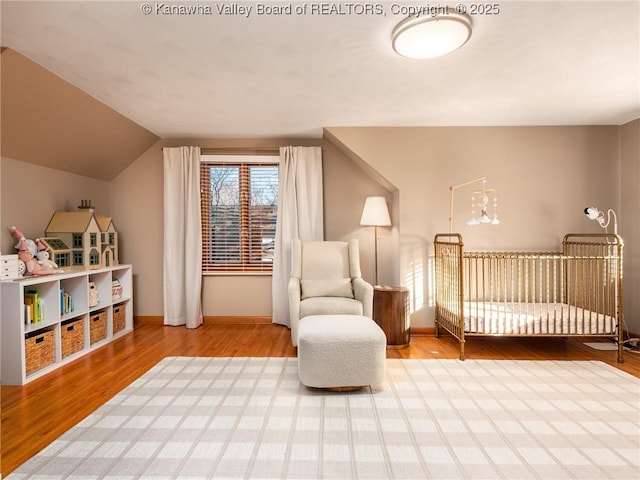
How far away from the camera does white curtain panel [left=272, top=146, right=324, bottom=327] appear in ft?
14.2

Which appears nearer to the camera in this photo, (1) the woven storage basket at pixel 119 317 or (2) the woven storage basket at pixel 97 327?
(2) the woven storage basket at pixel 97 327

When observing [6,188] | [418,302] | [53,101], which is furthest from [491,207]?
[6,188]

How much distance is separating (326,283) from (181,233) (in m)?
1.98

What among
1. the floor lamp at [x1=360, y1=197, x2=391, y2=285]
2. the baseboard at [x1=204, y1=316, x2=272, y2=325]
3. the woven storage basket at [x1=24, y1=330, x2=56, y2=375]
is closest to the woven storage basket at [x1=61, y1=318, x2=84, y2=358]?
the woven storage basket at [x1=24, y1=330, x2=56, y2=375]

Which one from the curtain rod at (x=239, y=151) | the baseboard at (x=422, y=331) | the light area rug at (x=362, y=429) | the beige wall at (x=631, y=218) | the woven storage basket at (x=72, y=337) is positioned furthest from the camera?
the curtain rod at (x=239, y=151)

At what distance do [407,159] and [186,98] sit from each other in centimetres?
235

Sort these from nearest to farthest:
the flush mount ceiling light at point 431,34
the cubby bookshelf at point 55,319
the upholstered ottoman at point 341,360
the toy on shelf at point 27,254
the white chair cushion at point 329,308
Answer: the flush mount ceiling light at point 431,34 < the upholstered ottoman at point 341,360 < the cubby bookshelf at point 55,319 < the toy on shelf at point 27,254 < the white chair cushion at point 329,308

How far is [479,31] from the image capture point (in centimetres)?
208

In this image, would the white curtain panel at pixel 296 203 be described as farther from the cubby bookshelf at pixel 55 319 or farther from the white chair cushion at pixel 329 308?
the cubby bookshelf at pixel 55 319

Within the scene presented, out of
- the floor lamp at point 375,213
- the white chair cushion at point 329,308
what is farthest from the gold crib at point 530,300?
the white chair cushion at point 329,308

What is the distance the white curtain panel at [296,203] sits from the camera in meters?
4.32

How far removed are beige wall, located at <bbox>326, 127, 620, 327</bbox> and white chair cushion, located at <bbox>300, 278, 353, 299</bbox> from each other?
0.72 metres

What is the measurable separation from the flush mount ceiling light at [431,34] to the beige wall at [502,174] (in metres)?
1.76

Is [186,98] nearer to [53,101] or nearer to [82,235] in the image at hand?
[53,101]
